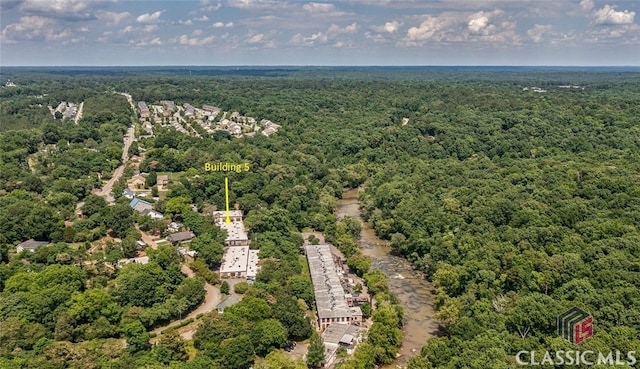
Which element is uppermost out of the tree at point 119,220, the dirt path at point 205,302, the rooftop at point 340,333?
the tree at point 119,220

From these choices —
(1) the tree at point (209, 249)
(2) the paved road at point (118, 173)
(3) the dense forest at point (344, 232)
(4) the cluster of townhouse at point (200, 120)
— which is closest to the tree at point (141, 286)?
(3) the dense forest at point (344, 232)

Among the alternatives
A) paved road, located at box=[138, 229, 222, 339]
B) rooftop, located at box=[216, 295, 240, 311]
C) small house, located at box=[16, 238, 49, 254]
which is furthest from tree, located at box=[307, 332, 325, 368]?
small house, located at box=[16, 238, 49, 254]

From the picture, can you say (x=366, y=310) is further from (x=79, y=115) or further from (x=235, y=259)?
(x=79, y=115)

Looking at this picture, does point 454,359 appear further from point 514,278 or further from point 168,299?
point 168,299

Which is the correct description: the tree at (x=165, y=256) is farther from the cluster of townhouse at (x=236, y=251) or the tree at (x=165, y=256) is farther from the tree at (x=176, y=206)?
the tree at (x=176, y=206)

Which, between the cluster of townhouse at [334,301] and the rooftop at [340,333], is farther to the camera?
the cluster of townhouse at [334,301]

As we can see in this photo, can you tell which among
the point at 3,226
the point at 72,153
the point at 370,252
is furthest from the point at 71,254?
the point at 72,153

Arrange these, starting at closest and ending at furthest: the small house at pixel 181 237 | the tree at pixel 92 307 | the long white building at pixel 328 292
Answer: the tree at pixel 92 307, the long white building at pixel 328 292, the small house at pixel 181 237
